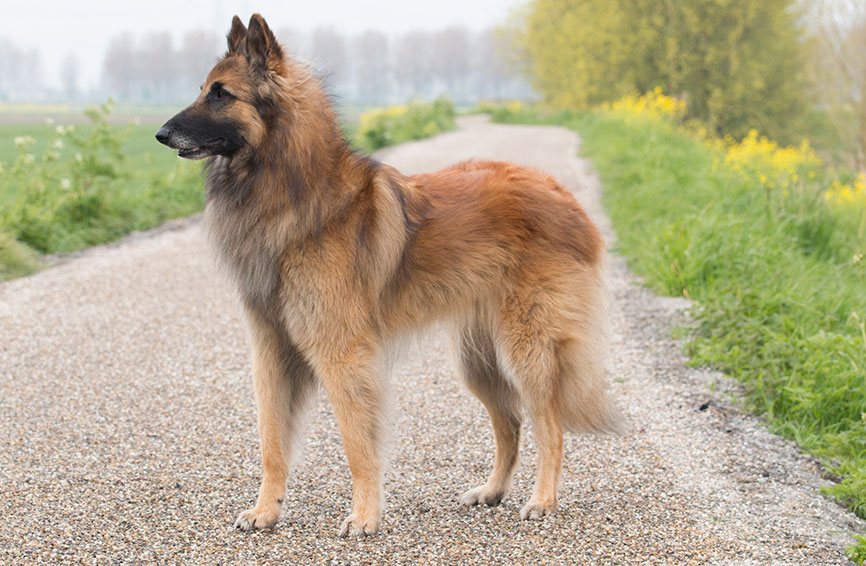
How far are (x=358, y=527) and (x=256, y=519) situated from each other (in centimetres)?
46

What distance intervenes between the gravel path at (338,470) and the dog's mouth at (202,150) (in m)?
0.86

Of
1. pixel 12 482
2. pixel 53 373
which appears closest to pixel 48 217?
pixel 53 373

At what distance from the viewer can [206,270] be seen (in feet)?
28.2

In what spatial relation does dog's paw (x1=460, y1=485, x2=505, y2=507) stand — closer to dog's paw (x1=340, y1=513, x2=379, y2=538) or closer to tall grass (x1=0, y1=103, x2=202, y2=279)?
dog's paw (x1=340, y1=513, x2=379, y2=538)

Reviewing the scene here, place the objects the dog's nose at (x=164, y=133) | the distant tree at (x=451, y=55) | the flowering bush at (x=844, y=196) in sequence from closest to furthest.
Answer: the dog's nose at (x=164, y=133) < the flowering bush at (x=844, y=196) < the distant tree at (x=451, y=55)

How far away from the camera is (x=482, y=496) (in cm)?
374

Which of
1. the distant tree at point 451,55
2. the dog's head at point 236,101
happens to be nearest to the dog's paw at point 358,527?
the dog's head at point 236,101

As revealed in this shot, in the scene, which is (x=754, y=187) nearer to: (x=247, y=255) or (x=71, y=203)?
(x=247, y=255)

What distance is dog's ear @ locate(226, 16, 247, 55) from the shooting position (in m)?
3.29

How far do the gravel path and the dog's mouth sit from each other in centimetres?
86

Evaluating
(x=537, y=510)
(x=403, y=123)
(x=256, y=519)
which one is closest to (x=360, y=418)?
(x=256, y=519)

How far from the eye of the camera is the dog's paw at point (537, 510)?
3.53m

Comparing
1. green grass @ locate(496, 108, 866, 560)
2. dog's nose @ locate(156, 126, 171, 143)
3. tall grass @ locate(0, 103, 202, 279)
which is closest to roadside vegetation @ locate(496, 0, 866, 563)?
green grass @ locate(496, 108, 866, 560)

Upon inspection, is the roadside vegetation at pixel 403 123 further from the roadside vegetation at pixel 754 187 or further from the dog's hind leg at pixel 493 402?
the dog's hind leg at pixel 493 402
